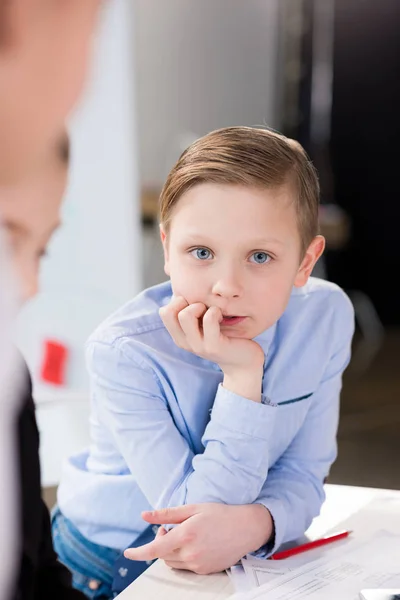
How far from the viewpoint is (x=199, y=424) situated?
1101 millimetres

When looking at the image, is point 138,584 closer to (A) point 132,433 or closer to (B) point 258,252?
(A) point 132,433

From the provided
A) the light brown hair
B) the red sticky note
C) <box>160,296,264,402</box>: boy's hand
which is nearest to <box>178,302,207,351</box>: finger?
<box>160,296,264,402</box>: boy's hand

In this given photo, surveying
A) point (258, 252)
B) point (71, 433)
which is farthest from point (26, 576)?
point (71, 433)

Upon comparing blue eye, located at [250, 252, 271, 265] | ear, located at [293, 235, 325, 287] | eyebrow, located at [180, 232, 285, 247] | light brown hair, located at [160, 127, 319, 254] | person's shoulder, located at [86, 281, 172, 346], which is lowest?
person's shoulder, located at [86, 281, 172, 346]

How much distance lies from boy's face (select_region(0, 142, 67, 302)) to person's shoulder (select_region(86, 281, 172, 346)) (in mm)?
108

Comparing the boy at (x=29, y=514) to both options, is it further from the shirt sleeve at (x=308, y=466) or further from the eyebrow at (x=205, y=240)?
the shirt sleeve at (x=308, y=466)

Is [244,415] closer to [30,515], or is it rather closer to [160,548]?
[160,548]

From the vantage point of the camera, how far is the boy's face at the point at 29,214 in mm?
798

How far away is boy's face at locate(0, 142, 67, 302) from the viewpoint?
798mm

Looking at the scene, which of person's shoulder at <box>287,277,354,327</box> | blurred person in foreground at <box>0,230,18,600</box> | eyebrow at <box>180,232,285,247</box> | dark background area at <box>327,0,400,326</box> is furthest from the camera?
dark background area at <box>327,0,400,326</box>

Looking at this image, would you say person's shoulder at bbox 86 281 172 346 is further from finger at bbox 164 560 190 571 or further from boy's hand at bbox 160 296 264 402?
finger at bbox 164 560 190 571

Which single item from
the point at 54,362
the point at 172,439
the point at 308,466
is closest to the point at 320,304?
the point at 308,466

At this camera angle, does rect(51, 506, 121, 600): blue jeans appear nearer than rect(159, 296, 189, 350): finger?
No

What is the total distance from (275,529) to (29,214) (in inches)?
19.6
